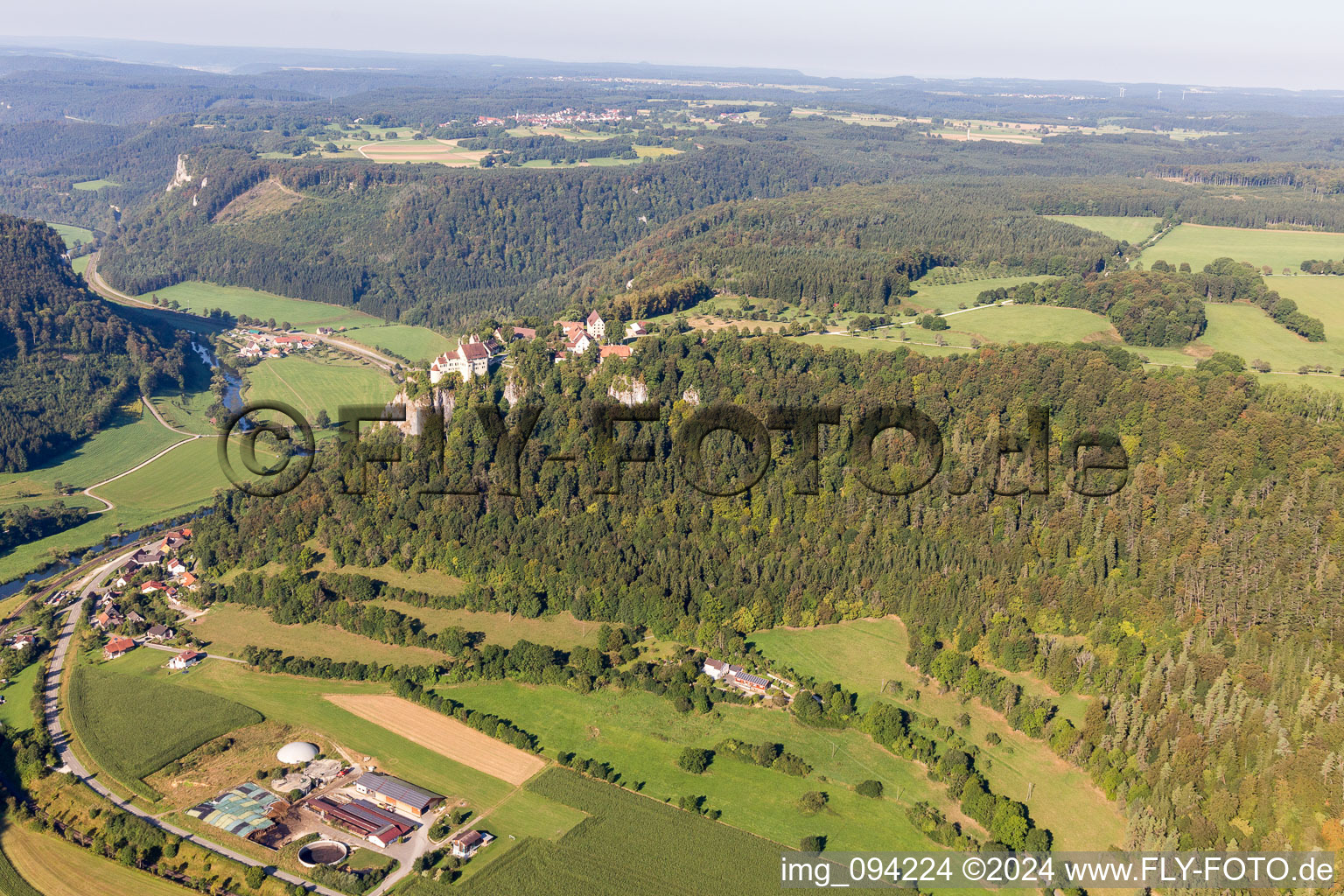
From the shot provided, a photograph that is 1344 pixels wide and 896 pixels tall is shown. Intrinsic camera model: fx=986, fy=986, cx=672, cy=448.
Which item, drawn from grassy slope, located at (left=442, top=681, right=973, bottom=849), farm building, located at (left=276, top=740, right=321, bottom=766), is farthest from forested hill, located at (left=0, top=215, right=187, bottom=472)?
grassy slope, located at (left=442, top=681, right=973, bottom=849)

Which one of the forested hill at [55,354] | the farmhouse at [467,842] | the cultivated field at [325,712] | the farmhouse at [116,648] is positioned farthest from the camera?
the forested hill at [55,354]

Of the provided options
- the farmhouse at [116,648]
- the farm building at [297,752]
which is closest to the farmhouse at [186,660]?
the farmhouse at [116,648]

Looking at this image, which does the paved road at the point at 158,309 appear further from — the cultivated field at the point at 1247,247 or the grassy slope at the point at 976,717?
the cultivated field at the point at 1247,247

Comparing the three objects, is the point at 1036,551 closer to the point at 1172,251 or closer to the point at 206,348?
the point at 1172,251

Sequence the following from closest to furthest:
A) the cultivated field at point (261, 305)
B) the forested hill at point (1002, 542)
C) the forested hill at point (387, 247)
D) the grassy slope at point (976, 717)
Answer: the grassy slope at point (976, 717)
the forested hill at point (1002, 542)
the cultivated field at point (261, 305)
the forested hill at point (387, 247)

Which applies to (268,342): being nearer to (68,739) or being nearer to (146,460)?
(146,460)

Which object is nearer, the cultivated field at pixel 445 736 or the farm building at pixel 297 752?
the farm building at pixel 297 752

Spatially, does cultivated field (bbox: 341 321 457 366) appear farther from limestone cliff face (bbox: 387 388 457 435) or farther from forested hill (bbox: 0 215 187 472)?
limestone cliff face (bbox: 387 388 457 435)

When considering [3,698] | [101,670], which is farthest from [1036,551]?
[3,698]

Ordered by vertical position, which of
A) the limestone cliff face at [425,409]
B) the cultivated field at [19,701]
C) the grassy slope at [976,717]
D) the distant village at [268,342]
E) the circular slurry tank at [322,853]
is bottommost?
the cultivated field at [19,701]
